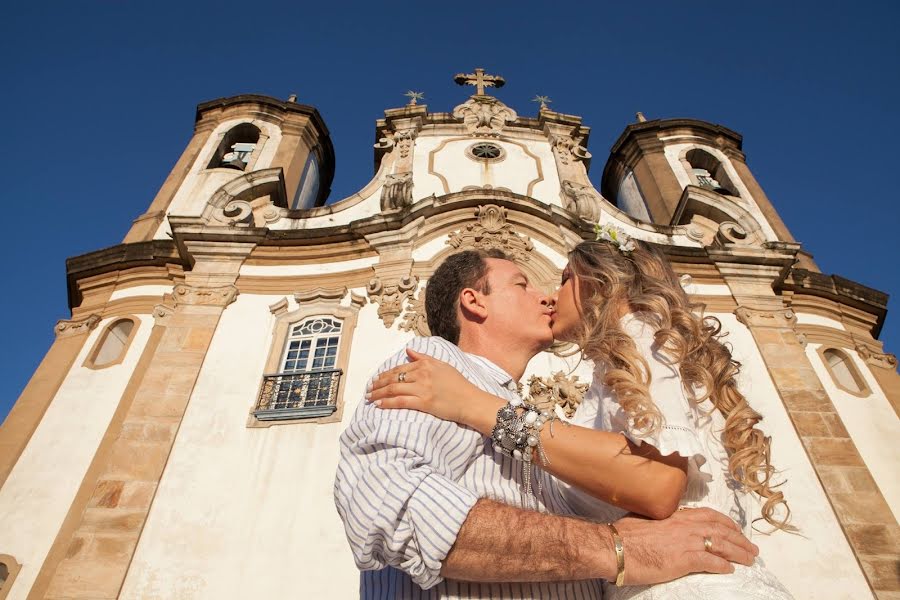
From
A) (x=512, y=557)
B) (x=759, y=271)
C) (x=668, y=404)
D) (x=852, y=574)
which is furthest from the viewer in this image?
(x=759, y=271)

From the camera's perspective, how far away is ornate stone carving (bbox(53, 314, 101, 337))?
9.05 m

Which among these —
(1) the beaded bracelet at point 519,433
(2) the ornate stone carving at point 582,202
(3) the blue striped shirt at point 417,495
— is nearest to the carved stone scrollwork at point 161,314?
(2) the ornate stone carving at point 582,202

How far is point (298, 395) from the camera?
7.47m

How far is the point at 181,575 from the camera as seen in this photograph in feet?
18.9

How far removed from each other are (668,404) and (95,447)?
7.63m

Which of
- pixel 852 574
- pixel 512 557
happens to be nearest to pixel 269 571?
pixel 512 557

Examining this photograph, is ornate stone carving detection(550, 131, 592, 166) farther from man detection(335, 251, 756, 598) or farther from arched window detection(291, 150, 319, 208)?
man detection(335, 251, 756, 598)

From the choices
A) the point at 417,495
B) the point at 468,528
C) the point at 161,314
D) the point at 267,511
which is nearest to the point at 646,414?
the point at 468,528

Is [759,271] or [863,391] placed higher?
[759,271]

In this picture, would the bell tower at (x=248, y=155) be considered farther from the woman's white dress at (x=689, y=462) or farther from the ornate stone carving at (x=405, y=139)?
the woman's white dress at (x=689, y=462)

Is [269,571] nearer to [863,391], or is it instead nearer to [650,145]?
[863,391]

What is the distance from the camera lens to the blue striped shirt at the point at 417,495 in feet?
4.91

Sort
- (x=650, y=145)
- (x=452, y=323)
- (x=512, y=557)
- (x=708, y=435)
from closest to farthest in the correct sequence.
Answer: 1. (x=512, y=557)
2. (x=708, y=435)
3. (x=452, y=323)
4. (x=650, y=145)

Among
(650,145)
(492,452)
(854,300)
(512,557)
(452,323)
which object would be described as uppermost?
(650,145)
